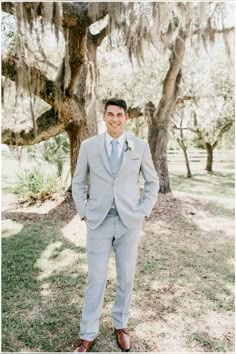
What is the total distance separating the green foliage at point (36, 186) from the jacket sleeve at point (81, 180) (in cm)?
594

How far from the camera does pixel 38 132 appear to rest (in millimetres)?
8039

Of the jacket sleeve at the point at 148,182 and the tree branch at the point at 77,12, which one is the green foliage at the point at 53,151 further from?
the jacket sleeve at the point at 148,182

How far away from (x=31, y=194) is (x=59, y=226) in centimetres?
202

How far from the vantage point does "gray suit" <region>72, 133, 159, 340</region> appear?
3033 mm

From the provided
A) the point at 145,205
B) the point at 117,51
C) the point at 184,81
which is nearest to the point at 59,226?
the point at 145,205

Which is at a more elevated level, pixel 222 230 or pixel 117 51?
pixel 117 51

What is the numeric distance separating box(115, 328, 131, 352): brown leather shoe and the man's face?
1.51 meters

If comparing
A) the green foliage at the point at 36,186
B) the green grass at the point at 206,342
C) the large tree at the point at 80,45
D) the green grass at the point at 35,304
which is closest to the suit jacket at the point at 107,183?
the green grass at the point at 35,304

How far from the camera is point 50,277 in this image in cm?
475

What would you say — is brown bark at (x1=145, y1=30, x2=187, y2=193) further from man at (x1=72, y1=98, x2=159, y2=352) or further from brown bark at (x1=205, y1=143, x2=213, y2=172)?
brown bark at (x1=205, y1=143, x2=213, y2=172)

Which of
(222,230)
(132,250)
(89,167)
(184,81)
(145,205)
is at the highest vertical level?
(184,81)

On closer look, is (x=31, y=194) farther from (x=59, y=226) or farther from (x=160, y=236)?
(x=160, y=236)

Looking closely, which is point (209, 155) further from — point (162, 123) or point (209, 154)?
point (162, 123)

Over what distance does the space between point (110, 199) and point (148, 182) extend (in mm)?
367
